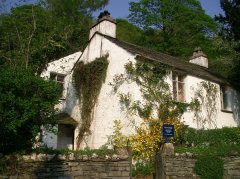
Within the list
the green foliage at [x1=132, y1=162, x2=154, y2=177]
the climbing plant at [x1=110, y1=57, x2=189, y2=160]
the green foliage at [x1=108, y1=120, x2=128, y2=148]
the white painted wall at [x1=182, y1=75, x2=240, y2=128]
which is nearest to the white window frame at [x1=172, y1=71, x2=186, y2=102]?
the white painted wall at [x1=182, y1=75, x2=240, y2=128]

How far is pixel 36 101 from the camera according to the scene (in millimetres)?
10047

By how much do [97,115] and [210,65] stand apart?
1818 centimetres

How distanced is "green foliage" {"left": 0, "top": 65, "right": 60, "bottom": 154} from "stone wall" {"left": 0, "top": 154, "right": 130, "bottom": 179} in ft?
2.09

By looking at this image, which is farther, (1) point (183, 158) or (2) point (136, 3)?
(2) point (136, 3)

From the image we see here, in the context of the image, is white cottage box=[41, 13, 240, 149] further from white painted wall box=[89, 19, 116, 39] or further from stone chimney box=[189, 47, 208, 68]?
stone chimney box=[189, 47, 208, 68]

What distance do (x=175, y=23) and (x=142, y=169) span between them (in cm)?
2641

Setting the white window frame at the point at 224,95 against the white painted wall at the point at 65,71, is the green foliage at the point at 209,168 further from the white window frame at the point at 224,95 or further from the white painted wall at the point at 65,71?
the white painted wall at the point at 65,71

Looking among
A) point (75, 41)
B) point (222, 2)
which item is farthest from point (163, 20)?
point (222, 2)

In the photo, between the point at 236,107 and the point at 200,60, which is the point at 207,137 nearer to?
the point at 236,107

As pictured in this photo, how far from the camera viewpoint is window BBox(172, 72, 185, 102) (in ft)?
61.0

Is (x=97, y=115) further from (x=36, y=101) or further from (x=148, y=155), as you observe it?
(x=36, y=101)

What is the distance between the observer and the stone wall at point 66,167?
30.2 feet

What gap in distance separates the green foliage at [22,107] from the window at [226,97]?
569 inches

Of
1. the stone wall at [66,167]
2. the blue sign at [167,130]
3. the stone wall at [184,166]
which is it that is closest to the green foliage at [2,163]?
the stone wall at [66,167]
